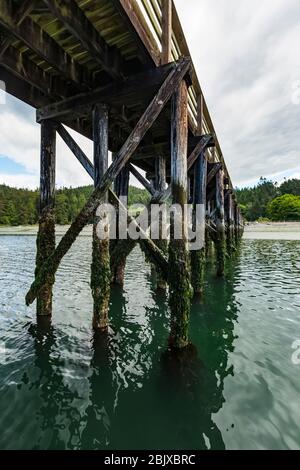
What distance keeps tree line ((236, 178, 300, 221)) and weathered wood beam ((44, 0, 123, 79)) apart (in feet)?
275

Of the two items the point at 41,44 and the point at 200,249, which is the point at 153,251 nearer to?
the point at 200,249

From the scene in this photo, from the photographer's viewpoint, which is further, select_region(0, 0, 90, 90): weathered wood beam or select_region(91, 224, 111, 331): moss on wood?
select_region(91, 224, 111, 331): moss on wood

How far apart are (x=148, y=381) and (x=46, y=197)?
4.12 metres

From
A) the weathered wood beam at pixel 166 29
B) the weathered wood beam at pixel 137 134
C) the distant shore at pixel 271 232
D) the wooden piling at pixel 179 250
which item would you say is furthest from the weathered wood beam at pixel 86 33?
the distant shore at pixel 271 232

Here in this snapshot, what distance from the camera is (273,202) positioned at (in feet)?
273

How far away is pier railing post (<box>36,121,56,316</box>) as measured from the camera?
17.6 feet

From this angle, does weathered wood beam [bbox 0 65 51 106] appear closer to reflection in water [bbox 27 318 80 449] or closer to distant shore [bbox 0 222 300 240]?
reflection in water [bbox 27 318 80 449]

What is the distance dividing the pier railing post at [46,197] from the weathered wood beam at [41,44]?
1.29 m

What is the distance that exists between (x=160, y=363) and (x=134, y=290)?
15.8 feet

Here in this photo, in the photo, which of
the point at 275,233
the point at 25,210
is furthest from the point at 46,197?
the point at 25,210

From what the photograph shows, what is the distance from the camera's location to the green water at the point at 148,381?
101 inches

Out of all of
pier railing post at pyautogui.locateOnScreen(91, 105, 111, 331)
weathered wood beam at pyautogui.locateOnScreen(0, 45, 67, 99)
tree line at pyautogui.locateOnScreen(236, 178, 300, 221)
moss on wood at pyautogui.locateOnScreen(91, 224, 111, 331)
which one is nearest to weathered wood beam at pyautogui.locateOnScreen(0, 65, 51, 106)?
weathered wood beam at pyautogui.locateOnScreen(0, 45, 67, 99)
